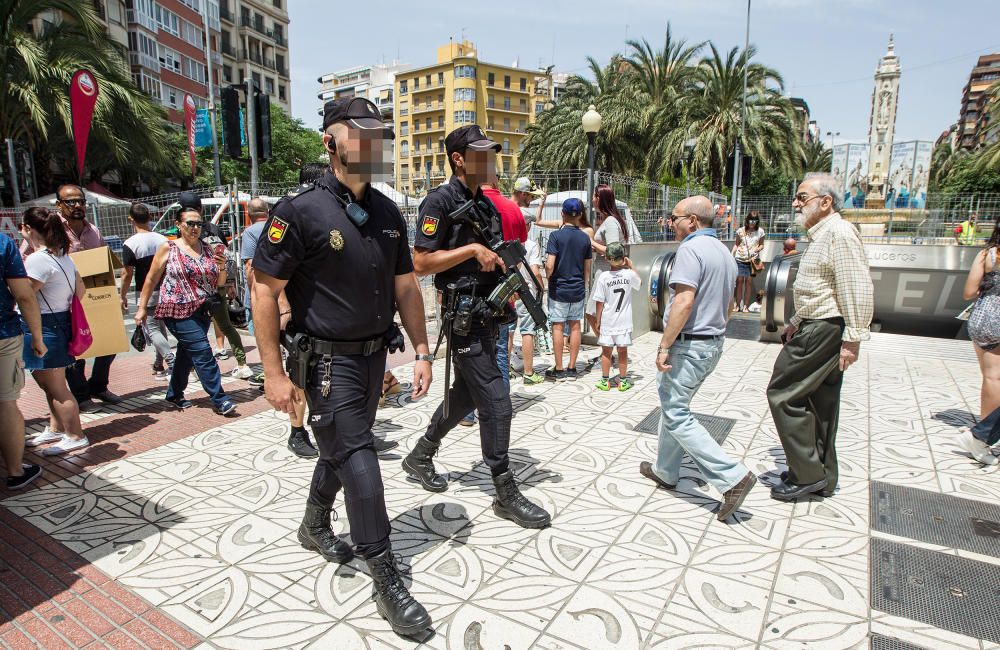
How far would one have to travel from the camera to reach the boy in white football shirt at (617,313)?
6090 mm

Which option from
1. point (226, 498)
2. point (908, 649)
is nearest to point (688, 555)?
point (908, 649)

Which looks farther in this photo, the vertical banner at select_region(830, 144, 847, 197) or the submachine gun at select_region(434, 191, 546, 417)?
the vertical banner at select_region(830, 144, 847, 197)

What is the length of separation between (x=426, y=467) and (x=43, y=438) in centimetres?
304

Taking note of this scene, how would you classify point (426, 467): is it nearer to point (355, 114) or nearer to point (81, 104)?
point (355, 114)

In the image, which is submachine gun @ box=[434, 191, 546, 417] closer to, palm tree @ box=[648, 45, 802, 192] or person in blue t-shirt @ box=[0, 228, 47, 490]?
person in blue t-shirt @ box=[0, 228, 47, 490]

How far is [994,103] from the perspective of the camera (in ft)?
67.4

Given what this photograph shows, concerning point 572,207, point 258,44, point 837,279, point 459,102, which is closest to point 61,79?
point 572,207

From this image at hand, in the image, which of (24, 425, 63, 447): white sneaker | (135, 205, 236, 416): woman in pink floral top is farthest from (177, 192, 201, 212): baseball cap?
(24, 425, 63, 447): white sneaker

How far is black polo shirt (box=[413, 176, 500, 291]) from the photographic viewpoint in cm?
326

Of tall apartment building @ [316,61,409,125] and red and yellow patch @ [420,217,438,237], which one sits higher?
tall apartment building @ [316,61,409,125]

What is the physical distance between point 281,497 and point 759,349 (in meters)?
6.62

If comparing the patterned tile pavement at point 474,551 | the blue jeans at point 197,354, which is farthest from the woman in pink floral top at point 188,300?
the patterned tile pavement at point 474,551

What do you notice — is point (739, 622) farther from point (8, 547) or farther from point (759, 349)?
point (759, 349)

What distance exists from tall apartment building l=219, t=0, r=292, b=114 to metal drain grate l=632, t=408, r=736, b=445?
184 ft
